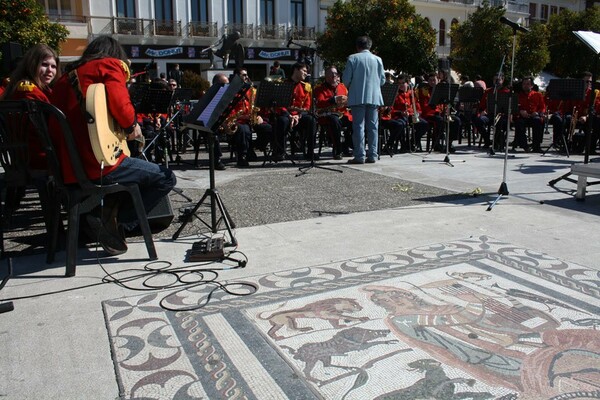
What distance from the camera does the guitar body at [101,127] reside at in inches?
148

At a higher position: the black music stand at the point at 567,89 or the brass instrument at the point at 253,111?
the black music stand at the point at 567,89

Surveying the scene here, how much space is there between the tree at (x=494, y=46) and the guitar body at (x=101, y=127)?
19.2 metres

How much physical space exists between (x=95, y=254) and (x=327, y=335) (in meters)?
2.39

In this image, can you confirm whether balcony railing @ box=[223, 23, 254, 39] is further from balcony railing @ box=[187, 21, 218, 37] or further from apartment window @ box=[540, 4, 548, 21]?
apartment window @ box=[540, 4, 548, 21]

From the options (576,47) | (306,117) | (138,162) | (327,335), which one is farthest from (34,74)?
(576,47)

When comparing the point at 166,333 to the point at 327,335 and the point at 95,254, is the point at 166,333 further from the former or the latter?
the point at 95,254

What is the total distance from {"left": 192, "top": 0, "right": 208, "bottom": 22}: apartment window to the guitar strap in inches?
1302

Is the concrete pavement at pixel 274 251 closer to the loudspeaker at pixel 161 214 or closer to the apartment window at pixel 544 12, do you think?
the loudspeaker at pixel 161 214

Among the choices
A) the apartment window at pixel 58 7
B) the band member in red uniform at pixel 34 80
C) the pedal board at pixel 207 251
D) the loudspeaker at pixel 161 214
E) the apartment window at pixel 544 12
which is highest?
the apartment window at pixel 544 12

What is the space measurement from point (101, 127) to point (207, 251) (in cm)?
120

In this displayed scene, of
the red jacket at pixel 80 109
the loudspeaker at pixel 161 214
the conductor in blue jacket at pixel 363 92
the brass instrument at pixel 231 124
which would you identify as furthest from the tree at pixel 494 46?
the red jacket at pixel 80 109

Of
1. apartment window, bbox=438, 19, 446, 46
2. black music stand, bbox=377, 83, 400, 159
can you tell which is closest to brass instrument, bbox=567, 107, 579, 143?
black music stand, bbox=377, 83, 400, 159

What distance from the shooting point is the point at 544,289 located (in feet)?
11.5

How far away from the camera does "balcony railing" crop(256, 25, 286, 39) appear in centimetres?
3675
